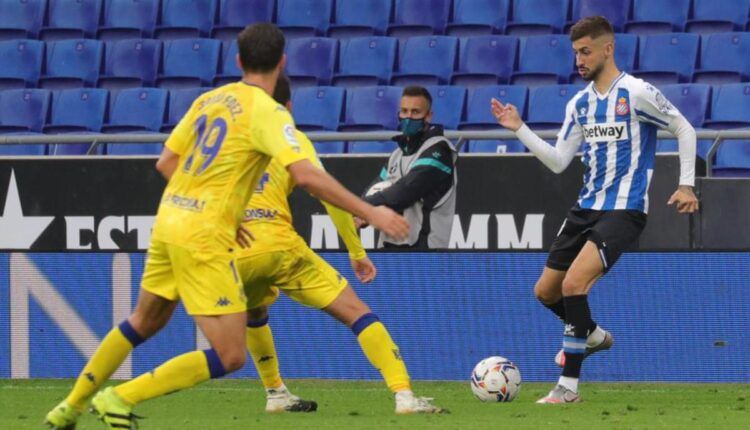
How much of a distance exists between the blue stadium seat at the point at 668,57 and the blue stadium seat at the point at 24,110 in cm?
608

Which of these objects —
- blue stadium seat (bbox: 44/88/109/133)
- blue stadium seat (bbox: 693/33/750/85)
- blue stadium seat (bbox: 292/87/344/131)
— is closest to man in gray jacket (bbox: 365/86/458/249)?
blue stadium seat (bbox: 292/87/344/131)

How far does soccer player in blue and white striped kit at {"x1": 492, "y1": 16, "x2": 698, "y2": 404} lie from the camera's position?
7.95 meters

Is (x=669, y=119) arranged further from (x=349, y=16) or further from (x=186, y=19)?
(x=186, y=19)

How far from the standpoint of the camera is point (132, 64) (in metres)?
16.4

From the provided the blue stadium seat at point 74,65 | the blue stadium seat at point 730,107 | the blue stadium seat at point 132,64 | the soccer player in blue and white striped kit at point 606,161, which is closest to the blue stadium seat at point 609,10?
the blue stadium seat at point 730,107

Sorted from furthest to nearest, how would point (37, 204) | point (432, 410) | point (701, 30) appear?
point (701, 30), point (37, 204), point (432, 410)

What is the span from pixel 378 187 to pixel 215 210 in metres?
3.77

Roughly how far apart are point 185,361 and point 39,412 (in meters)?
2.18

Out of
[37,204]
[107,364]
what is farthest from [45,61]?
[107,364]

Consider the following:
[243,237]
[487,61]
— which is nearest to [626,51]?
[487,61]

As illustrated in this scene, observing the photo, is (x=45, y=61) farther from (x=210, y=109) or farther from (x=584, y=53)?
(x=210, y=109)

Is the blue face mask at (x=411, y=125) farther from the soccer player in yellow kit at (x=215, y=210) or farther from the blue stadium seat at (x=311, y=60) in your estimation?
the blue stadium seat at (x=311, y=60)

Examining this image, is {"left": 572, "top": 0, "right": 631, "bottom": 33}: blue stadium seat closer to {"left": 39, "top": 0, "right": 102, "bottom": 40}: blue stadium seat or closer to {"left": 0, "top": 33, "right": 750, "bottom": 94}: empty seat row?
{"left": 0, "top": 33, "right": 750, "bottom": 94}: empty seat row

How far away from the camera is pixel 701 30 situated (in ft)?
49.6
